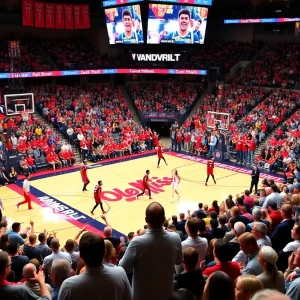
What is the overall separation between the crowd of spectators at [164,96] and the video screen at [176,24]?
4.63 metres

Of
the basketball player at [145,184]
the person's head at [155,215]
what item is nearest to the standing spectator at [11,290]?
the person's head at [155,215]

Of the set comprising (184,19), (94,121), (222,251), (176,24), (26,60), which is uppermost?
(184,19)

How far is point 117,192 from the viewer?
18.1 meters

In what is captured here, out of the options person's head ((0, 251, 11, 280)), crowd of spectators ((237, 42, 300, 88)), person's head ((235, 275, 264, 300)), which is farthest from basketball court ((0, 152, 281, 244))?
person's head ((235, 275, 264, 300))

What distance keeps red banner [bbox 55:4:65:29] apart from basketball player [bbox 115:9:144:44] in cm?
529

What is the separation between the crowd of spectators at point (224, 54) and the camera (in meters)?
31.8

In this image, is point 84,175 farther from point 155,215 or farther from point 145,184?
point 155,215

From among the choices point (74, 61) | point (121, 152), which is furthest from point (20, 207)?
point (74, 61)

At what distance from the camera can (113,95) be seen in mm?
30844

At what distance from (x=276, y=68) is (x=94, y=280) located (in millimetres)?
29379

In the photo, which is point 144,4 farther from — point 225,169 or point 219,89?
point 225,169

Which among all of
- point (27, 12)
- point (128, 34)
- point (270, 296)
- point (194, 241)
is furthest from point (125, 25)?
point (270, 296)

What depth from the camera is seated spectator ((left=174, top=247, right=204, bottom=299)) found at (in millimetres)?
3821

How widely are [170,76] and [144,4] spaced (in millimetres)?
9764
